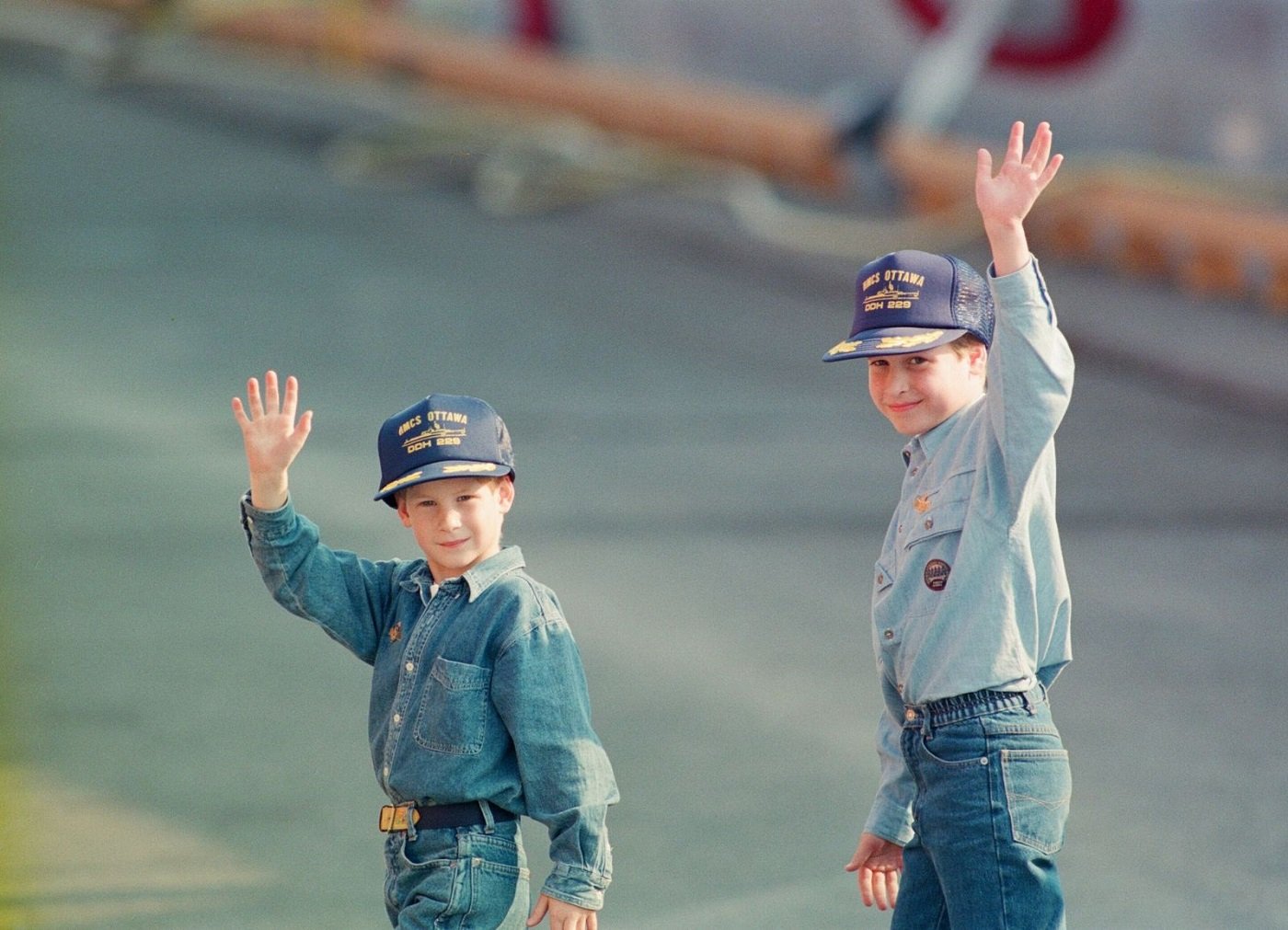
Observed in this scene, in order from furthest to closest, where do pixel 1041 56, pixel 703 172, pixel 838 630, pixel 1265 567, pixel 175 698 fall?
pixel 703 172
pixel 1041 56
pixel 1265 567
pixel 838 630
pixel 175 698

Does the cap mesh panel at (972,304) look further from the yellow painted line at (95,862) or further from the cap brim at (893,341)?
the yellow painted line at (95,862)

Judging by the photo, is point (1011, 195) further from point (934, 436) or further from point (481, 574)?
point (481, 574)

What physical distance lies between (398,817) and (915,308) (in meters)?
1.09

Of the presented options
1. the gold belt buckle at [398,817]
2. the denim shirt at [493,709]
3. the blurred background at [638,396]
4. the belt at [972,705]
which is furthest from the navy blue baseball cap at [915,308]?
the blurred background at [638,396]

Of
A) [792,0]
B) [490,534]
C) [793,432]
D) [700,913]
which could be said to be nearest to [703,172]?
[792,0]

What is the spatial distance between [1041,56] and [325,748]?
7.26 m

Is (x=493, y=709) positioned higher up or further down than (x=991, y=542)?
further down

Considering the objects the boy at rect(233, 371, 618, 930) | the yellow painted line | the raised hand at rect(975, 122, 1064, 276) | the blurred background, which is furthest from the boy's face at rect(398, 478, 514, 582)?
the yellow painted line

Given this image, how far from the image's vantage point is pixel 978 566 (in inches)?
118

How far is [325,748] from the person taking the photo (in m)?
5.23

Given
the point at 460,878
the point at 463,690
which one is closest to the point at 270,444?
the point at 463,690

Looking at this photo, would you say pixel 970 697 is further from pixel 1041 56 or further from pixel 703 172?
pixel 703 172

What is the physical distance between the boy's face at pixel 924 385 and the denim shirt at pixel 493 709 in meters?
0.61

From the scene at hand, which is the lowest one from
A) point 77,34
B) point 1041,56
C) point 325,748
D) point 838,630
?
point 325,748
